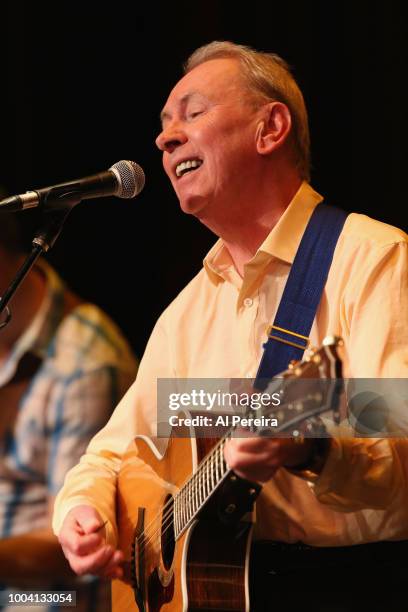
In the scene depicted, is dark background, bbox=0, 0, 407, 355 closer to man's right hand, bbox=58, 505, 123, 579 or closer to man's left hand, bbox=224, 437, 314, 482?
man's right hand, bbox=58, 505, 123, 579

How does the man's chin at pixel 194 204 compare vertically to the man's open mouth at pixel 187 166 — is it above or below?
below

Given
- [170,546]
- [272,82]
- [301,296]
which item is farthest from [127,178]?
[170,546]

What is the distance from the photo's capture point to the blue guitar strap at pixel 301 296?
2.01 metres

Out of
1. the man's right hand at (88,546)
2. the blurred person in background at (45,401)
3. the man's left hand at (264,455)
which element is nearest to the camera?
the man's left hand at (264,455)

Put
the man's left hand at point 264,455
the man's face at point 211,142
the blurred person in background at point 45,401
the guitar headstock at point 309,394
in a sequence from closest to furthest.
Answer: the guitar headstock at point 309,394 < the man's left hand at point 264,455 < the man's face at point 211,142 < the blurred person in background at point 45,401

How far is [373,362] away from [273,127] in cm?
94

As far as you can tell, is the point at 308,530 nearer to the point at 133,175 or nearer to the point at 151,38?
the point at 133,175

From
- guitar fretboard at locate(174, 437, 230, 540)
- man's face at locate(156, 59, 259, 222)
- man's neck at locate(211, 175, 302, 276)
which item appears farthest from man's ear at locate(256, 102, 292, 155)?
guitar fretboard at locate(174, 437, 230, 540)

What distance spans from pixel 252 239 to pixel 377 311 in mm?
586

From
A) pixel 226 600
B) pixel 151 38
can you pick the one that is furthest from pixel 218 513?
pixel 151 38

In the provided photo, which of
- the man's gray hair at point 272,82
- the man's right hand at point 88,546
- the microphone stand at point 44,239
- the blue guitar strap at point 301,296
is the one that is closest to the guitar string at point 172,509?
the man's right hand at point 88,546

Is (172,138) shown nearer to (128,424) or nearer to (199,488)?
(128,424)

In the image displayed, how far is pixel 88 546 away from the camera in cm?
208

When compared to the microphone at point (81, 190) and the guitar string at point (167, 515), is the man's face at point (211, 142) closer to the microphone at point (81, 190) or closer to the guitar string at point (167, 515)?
the microphone at point (81, 190)
